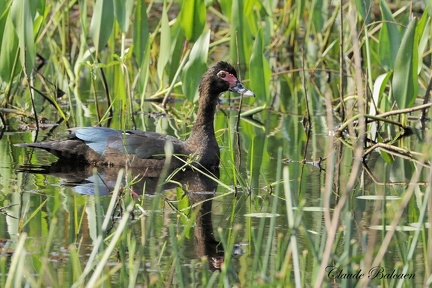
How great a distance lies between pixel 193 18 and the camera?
10180 mm

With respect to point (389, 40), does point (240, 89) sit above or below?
below

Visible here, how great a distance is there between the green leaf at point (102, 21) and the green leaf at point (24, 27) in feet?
2.65

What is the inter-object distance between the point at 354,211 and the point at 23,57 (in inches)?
136

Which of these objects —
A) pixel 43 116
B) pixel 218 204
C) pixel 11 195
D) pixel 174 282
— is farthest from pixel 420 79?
pixel 174 282

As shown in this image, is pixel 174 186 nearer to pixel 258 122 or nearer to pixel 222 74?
pixel 222 74

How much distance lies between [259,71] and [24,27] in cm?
231

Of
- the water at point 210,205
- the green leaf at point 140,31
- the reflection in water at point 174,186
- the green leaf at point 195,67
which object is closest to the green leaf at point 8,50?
the water at point 210,205

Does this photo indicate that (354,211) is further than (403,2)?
No

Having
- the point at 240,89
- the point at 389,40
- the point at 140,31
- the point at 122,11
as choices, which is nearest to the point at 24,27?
the point at 122,11

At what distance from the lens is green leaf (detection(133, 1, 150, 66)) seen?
10.0m

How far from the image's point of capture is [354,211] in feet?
22.6

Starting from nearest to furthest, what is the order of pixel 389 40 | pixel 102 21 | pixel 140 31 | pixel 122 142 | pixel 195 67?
pixel 122 142
pixel 389 40
pixel 102 21
pixel 195 67
pixel 140 31

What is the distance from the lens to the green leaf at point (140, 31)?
1002cm

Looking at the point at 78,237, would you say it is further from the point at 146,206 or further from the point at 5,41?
the point at 5,41
